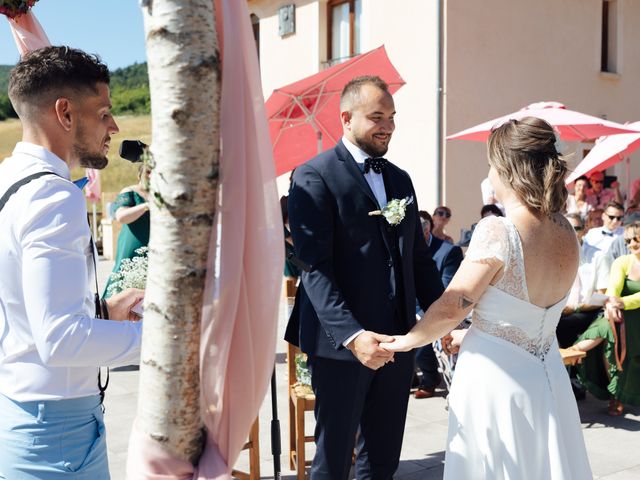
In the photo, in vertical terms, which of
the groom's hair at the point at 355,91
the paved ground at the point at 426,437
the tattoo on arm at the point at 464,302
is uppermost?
the groom's hair at the point at 355,91

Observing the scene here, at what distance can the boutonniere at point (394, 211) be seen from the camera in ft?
10.9

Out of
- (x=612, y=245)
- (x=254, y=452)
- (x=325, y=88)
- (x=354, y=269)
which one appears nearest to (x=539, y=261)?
(x=354, y=269)

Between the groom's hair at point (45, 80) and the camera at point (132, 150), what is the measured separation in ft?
0.63

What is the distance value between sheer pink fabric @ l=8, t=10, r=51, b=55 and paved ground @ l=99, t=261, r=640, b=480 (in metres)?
2.78

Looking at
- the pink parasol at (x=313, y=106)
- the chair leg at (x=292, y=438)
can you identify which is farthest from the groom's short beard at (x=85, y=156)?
the pink parasol at (x=313, y=106)

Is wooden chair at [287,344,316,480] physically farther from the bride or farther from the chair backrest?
the bride

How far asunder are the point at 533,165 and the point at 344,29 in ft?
40.3

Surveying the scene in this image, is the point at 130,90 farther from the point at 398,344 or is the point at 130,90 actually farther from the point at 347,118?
the point at 398,344

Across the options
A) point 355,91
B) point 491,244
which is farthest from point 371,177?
point 491,244

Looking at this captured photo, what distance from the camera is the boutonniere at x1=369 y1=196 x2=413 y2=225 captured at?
10.9ft

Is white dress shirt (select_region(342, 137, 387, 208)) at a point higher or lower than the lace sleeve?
higher

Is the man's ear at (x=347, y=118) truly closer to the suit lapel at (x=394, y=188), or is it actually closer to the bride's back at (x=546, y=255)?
the suit lapel at (x=394, y=188)

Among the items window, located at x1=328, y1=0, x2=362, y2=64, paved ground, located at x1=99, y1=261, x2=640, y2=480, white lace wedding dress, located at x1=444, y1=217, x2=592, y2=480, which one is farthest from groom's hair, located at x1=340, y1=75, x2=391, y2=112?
window, located at x1=328, y1=0, x2=362, y2=64

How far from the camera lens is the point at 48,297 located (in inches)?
73.2
